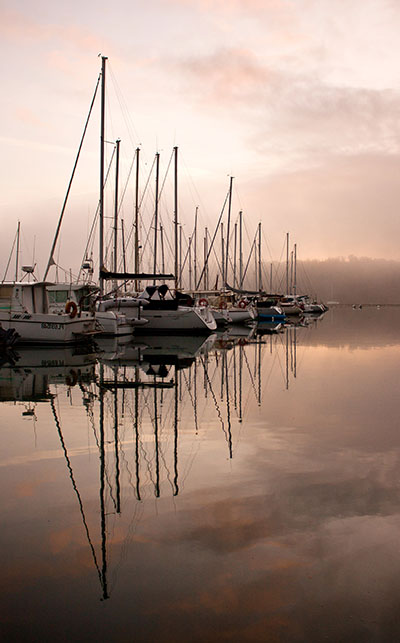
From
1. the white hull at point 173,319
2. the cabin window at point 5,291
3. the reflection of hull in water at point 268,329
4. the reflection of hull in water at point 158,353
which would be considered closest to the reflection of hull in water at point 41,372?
the reflection of hull in water at point 158,353

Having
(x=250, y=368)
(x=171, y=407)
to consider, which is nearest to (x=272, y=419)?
(x=171, y=407)

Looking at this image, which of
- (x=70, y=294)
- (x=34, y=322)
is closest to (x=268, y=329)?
(x=70, y=294)

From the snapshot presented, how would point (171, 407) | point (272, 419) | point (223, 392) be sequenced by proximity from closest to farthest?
point (272, 419)
point (171, 407)
point (223, 392)

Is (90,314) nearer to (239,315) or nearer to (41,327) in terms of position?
(41,327)

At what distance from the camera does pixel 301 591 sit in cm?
482

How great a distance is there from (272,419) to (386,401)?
3521mm

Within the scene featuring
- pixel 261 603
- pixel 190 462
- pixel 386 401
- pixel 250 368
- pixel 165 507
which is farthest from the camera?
pixel 250 368

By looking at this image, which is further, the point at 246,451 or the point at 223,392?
the point at 223,392

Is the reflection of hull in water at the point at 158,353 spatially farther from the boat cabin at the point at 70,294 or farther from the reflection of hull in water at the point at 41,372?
the boat cabin at the point at 70,294

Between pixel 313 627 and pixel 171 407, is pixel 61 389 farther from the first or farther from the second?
pixel 313 627

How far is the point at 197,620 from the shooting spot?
14.4 feet

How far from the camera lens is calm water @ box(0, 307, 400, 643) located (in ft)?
14.6

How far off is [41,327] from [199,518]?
22.4m

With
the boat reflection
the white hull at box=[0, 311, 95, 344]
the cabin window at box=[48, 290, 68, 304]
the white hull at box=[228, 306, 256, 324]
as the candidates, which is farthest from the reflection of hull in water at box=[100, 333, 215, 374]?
the white hull at box=[228, 306, 256, 324]
